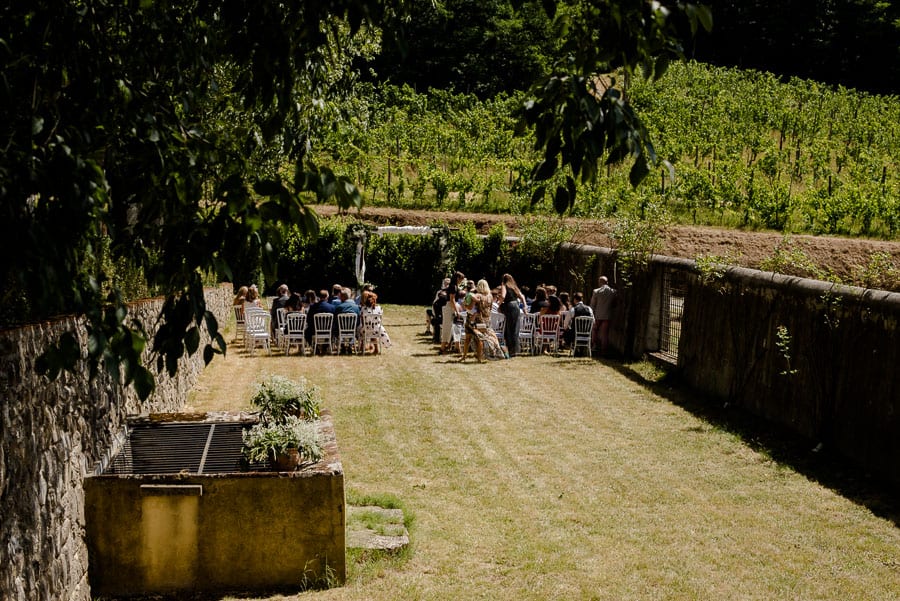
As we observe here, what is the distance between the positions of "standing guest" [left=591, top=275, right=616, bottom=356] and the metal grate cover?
10989mm

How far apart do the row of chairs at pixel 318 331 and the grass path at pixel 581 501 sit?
7.63 feet

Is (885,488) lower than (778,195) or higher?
lower

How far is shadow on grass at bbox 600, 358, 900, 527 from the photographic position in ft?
28.0

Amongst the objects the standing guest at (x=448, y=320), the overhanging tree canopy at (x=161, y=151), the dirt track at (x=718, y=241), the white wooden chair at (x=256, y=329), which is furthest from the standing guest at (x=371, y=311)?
the overhanging tree canopy at (x=161, y=151)

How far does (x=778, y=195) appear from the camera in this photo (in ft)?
92.1

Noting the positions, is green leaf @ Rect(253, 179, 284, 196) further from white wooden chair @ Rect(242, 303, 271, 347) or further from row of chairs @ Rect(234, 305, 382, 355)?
white wooden chair @ Rect(242, 303, 271, 347)

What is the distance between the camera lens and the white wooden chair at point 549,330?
1725 cm

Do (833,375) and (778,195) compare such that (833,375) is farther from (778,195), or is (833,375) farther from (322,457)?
(778,195)

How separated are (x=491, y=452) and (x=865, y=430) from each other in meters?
4.04

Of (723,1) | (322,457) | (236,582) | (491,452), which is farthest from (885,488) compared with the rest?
(723,1)

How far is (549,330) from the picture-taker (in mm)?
17391

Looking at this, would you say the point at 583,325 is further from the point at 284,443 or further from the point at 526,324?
the point at 284,443

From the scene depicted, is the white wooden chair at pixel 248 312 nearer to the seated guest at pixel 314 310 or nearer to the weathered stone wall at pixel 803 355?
the seated guest at pixel 314 310

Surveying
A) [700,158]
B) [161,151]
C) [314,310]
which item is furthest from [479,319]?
[700,158]
